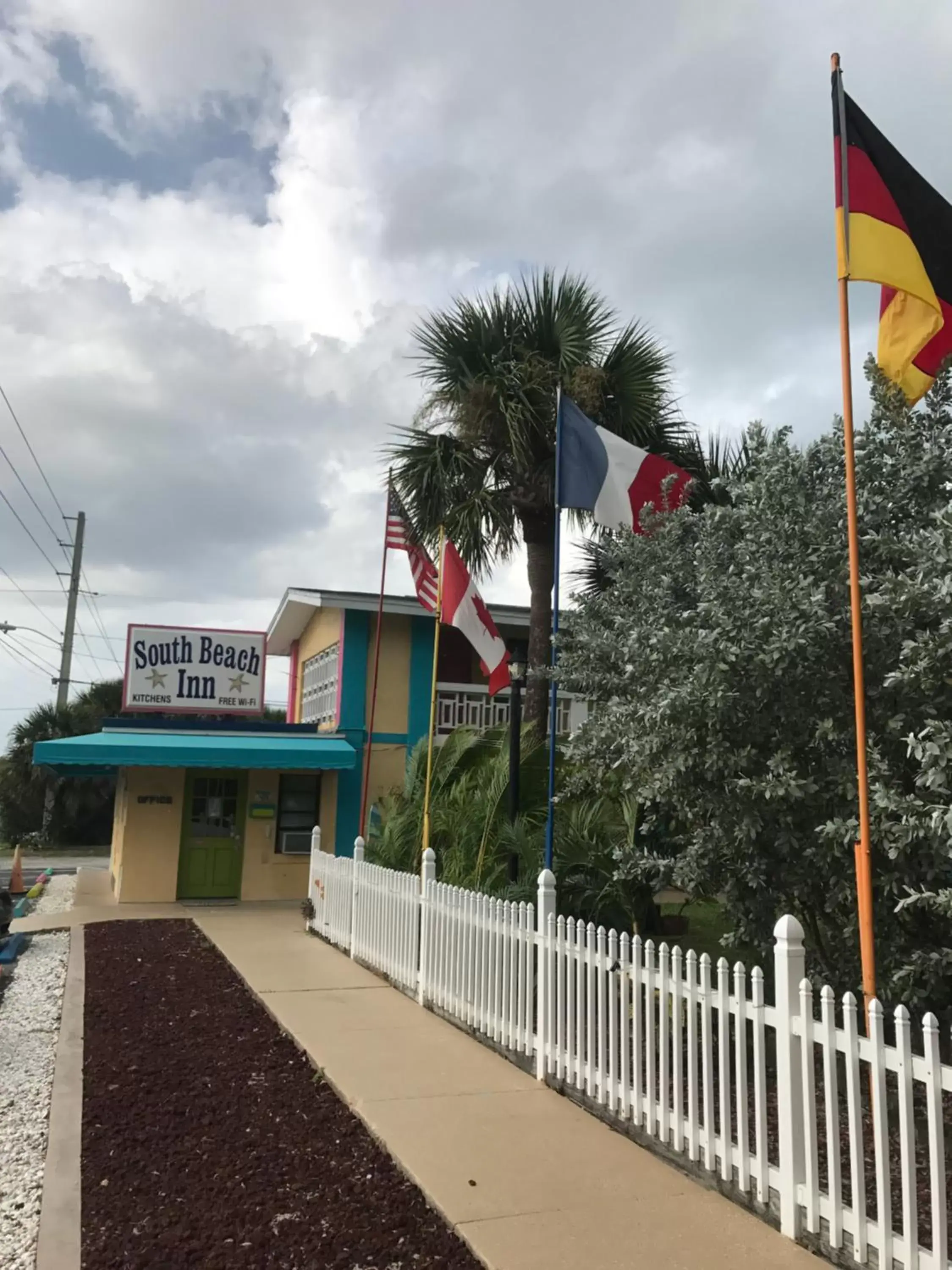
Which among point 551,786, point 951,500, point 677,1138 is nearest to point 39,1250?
point 677,1138

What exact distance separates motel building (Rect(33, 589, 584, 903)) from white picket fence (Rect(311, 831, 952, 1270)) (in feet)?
24.4

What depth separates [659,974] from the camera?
4.91 metres

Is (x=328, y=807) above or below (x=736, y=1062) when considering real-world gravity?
above

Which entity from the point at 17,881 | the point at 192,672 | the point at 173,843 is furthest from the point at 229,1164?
the point at 17,881

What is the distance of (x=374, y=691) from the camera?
14.4 metres

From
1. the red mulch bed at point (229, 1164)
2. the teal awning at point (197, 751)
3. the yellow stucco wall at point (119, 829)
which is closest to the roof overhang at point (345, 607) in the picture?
the teal awning at point (197, 751)

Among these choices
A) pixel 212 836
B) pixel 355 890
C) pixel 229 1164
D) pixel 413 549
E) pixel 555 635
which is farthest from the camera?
pixel 212 836

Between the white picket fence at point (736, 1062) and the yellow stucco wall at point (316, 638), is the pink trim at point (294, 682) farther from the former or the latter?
the white picket fence at point (736, 1062)

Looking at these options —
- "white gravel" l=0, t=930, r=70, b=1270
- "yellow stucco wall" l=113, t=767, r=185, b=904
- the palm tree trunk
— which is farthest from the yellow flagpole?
"yellow stucco wall" l=113, t=767, r=185, b=904

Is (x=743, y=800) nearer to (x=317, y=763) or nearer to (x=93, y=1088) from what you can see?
(x=93, y=1088)

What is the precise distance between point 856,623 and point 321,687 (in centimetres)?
1446

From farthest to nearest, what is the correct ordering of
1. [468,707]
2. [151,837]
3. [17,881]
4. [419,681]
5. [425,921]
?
[17,881], [419,681], [468,707], [151,837], [425,921]

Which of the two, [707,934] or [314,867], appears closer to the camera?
[707,934]

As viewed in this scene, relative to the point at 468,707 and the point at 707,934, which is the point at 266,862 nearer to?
the point at 468,707
